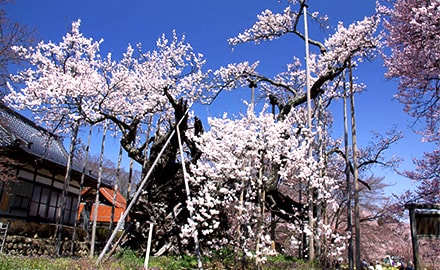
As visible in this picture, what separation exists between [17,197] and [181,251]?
8662mm

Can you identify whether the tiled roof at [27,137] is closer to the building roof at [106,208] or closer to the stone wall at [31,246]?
the stone wall at [31,246]

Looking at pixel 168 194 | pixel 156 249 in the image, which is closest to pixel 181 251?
pixel 156 249

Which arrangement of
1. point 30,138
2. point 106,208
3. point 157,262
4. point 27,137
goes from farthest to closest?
point 106,208
point 30,138
point 27,137
point 157,262

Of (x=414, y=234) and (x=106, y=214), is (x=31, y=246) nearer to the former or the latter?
(x=106, y=214)

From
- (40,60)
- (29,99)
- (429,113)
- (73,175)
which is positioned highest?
(40,60)

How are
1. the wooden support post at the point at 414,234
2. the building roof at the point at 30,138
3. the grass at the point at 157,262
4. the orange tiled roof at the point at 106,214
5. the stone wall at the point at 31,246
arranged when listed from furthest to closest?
the orange tiled roof at the point at 106,214, the stone wall at the point at 31,246, the building roof at the point at 30,138, the grass at the point at 157,262, the wooden support post at the point at 414,234

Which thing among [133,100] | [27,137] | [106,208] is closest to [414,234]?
[133,100]

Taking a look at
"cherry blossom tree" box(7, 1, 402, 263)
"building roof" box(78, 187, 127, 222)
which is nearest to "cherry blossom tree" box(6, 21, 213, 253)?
"cherry blossom tree" box(7, 1, 402, 263)

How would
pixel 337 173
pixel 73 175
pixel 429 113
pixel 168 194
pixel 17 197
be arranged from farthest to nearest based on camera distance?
1. pixel 73 175
2. pixel 337 173
3. pixel 17 197
4. pixel 168 194
5. pixel 429 113

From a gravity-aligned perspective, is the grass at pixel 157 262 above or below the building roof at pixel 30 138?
below

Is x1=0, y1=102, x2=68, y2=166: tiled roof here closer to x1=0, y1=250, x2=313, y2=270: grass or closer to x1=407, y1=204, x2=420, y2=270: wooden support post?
x1=0, y1=250, x2=313, y2=270: grass

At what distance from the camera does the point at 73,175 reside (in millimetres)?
16625

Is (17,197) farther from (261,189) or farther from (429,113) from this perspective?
(429,113)

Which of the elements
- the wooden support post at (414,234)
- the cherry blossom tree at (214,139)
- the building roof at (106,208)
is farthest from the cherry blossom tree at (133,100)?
the building roof at (106,208)
